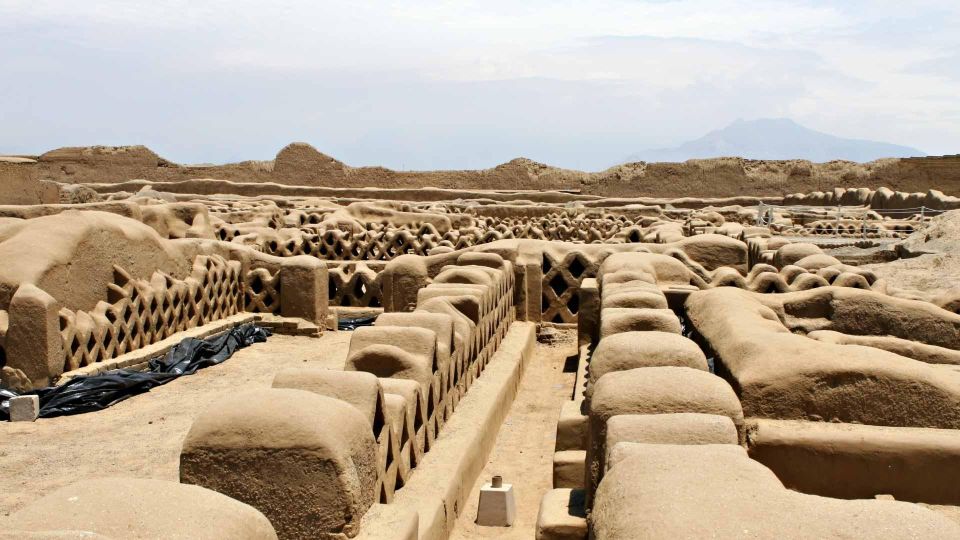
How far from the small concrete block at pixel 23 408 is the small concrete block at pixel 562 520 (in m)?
5.41

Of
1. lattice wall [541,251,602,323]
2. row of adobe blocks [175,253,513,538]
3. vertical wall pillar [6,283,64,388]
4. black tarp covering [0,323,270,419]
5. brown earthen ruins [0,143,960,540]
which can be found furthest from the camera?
lattice wall [541,251,602,323]

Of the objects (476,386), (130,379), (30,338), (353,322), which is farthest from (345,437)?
(353,322)

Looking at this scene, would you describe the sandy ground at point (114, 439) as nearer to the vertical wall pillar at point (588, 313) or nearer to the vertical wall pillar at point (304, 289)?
the vertical wall pillar at point (304, 289)

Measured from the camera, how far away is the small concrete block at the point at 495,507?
564 centimetres

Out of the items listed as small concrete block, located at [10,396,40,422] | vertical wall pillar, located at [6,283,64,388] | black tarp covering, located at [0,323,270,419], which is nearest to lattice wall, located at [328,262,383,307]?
black tarp covering, located at [0,323,270,419]

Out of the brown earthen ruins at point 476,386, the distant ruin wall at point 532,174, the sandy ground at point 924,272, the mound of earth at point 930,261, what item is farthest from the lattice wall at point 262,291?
the distant ruin wall at point 532,174

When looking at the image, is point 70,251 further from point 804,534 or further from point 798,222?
point 798,222

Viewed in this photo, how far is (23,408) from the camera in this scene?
7645 millimetres

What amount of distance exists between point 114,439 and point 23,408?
1102 millimetres

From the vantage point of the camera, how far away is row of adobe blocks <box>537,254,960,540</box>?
7.84ft

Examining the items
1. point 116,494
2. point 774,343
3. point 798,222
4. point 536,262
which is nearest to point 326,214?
point 536,262

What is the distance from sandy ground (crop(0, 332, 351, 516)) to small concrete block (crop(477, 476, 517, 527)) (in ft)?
6.98

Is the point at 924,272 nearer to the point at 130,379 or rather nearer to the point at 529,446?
the point at 529,446

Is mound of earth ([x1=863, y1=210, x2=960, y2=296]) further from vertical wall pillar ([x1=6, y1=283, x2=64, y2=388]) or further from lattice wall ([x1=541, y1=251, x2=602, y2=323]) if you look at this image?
vertical wall pillar ([x1=6, y1=283, x2=64, y2=388])
